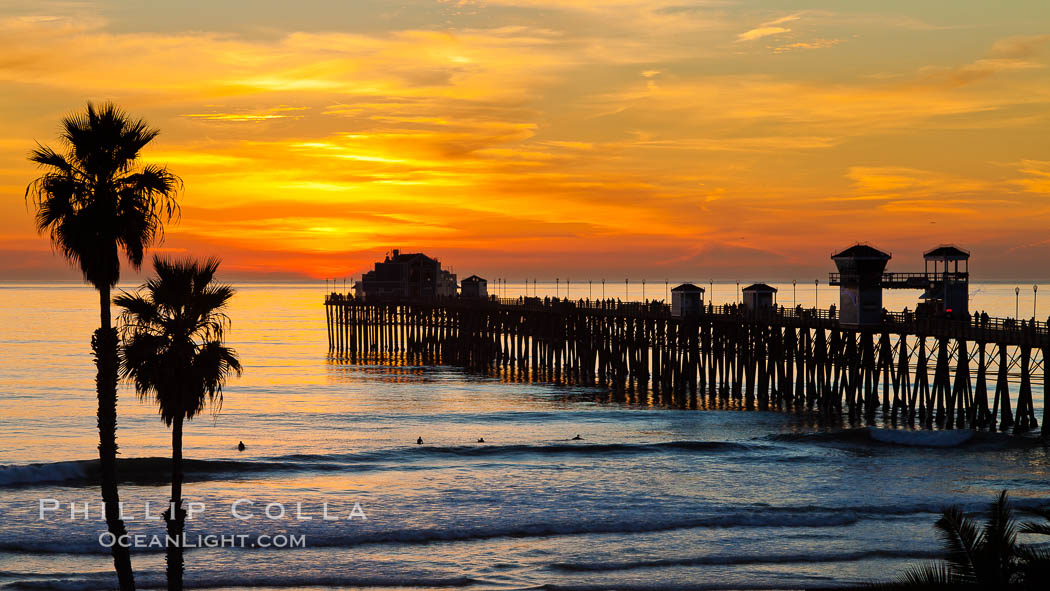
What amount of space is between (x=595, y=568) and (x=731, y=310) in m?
40.8

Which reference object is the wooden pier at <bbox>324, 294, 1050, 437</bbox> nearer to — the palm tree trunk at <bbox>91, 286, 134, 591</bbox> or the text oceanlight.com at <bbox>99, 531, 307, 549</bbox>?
the text oceanlight.com at <bbox>99, 531, 307, 549</bbox>

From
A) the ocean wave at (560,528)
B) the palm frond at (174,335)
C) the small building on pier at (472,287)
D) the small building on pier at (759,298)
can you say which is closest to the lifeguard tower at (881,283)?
the small building on pier at (759,298)

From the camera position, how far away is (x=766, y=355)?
58.6m

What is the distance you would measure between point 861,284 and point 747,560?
28282 mm

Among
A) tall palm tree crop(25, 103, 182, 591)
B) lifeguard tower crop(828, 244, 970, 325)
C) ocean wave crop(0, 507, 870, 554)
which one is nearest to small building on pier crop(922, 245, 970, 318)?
lifeguard tower crop(828, 244, 970, 325)

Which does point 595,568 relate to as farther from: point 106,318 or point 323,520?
point 106,318

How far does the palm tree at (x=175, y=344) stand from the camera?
54.0 feet

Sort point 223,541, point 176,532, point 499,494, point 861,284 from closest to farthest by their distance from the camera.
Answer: point 176,532
point 223,541
point 499,494
point 861,284

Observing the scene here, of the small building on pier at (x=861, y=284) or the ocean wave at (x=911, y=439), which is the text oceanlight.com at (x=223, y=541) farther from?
the small building on pier at (x=861, y=284)

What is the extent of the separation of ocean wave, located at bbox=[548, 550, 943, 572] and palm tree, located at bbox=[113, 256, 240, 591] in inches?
394

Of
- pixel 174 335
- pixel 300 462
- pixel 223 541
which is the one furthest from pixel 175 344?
pixel 300 462

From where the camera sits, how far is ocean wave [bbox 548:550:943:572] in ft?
77.0

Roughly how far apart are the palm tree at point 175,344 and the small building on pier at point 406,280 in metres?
96.6

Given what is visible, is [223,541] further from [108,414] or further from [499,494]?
[108,414]
